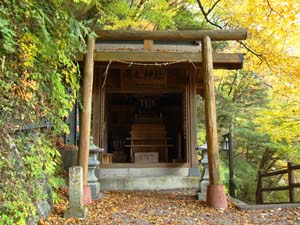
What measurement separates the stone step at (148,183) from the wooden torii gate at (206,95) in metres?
2.09

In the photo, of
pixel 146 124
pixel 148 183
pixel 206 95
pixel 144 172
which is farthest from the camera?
pixel 146 124

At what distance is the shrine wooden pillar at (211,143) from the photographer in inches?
208

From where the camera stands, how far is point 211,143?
5.50m

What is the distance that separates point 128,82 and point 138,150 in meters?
2.46

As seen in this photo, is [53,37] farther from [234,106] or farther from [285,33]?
[234,106]

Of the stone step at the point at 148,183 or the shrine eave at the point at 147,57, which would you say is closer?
the shrine eave at the point at 147,57

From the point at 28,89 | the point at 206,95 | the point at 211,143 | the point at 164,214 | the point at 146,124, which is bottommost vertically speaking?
the point at 164,214

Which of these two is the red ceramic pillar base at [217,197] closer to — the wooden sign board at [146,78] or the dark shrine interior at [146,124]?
the dark shrine interior at [146,124]

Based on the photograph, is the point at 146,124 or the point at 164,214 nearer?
the point at 164,214

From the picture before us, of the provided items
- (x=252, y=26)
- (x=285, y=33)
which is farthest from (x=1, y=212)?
(x=252, y=26)

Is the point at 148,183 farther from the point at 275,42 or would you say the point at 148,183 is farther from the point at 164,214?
the point at 275,42

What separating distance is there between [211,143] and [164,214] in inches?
62.4

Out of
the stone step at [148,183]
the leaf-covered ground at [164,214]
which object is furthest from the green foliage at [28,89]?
the stone step at [148,183]

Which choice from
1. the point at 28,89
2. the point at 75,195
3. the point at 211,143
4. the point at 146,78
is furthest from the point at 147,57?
the point at 28,89
